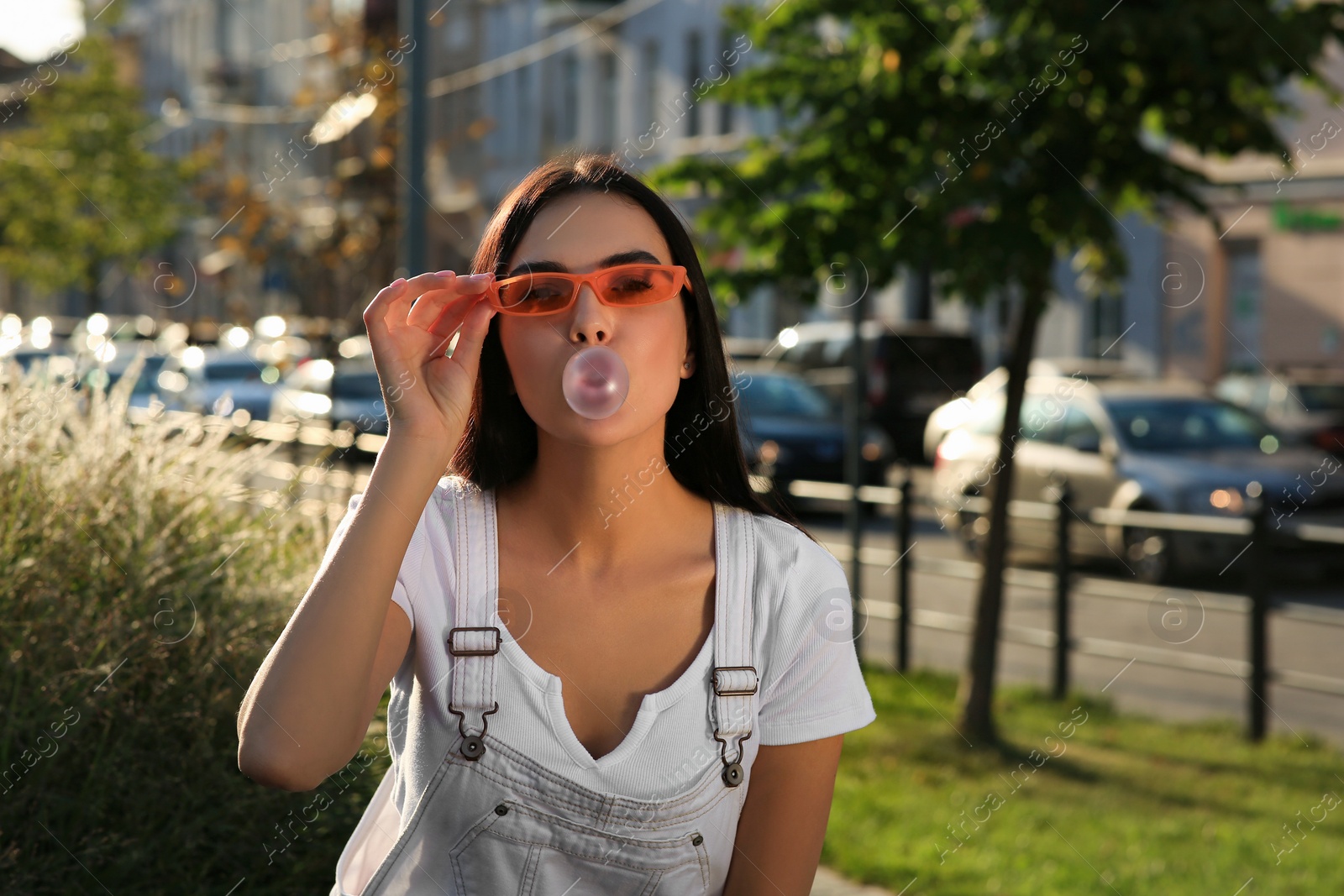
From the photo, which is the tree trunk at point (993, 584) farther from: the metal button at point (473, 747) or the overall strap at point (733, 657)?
the metal button at point (473, 747)

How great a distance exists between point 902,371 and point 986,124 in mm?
17322

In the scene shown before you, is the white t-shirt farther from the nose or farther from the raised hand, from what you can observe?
the nose

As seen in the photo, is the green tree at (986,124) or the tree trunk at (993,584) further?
the tree trunk at (993,584)

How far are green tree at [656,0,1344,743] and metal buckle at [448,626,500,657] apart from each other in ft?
14.5

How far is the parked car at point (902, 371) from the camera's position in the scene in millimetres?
23469

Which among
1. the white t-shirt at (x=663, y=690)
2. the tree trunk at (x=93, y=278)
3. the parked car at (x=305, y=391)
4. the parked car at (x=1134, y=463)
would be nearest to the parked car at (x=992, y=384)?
the parked car at (x=1134, y=463)

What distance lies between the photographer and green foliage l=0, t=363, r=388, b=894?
10.8ft

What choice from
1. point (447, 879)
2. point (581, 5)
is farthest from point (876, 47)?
point (581, 5)

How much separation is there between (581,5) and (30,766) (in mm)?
34681

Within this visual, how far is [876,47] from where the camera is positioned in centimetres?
644

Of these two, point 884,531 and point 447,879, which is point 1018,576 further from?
point 884,531

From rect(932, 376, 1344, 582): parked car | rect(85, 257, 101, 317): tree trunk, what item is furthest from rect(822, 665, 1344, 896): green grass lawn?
rect(85, 257, 101, 317): tree trunk

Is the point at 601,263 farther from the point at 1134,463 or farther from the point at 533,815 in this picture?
the point at 1134,463

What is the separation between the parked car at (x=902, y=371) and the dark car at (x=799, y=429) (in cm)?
411
